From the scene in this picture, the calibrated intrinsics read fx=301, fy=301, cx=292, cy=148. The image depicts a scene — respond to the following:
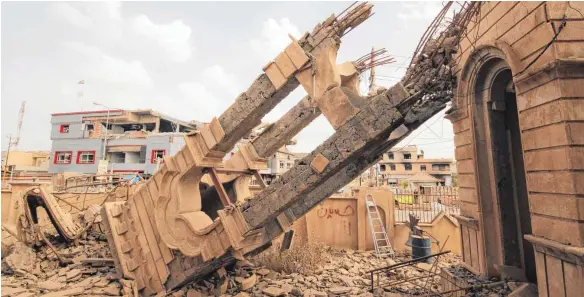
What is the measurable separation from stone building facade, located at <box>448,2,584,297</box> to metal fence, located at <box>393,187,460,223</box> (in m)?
5.91

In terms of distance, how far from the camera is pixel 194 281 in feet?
21.8

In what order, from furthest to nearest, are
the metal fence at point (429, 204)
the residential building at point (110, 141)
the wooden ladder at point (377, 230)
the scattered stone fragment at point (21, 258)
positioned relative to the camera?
the residential building at point (110, 141) → the metal fence at point (429, 204) → the wooden ladder at point (377, 230) → the scattered stone fragment at point (21, 258)

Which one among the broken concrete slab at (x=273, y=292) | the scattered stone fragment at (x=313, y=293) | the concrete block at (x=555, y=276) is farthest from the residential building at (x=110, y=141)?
the concrete block at (x=555, y=276)

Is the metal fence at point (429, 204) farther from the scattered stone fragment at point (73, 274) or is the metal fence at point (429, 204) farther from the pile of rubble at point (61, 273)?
the scattered stone fragment at point (73, 274)

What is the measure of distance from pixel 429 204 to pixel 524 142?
324 inches

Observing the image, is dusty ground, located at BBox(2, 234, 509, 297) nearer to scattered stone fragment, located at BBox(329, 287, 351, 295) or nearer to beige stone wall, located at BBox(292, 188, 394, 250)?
scattered stone fragment, located at BBox(329, 287, 351, 295)

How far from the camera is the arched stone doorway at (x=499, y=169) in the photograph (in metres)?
5.38

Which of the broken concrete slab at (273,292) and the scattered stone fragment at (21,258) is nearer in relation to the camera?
the broken concrete slab at (273,292)

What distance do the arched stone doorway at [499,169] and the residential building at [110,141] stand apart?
2720 centimetres

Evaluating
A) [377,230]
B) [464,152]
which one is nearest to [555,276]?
[464,152]

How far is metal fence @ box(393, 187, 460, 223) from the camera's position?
38.9 feet

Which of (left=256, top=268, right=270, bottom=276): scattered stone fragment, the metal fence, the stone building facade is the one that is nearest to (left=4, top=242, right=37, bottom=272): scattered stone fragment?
(left=256, top=268, right=270, bottom=276): scattered stone fragment

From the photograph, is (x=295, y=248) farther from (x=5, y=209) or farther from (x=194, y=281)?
(x=5, y=209)


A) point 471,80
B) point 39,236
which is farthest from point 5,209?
point 471,80
